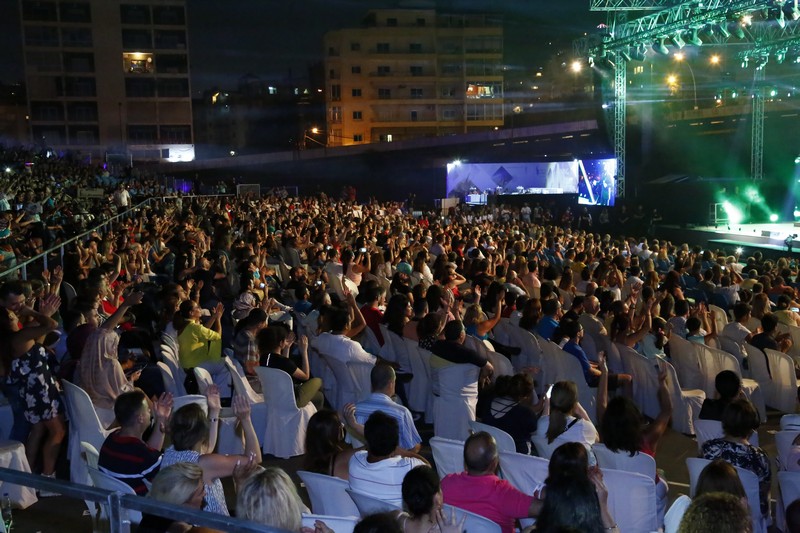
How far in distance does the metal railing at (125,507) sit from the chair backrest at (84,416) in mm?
2464

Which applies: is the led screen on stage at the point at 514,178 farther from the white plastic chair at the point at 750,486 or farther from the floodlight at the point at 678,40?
the white plastic chair at the point at 750,486

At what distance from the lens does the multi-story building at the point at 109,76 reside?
171ft

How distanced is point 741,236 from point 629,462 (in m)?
18.3

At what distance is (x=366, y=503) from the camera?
3541mm

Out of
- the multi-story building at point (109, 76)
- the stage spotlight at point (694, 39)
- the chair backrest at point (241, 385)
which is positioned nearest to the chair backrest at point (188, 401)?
the chair backrest at point (241, 385)

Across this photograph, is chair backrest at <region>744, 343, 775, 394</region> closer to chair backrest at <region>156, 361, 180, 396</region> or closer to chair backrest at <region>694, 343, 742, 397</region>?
chair backrest at <region>694, 343, 742, 397</region>

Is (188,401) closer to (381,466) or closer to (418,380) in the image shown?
(381,466)

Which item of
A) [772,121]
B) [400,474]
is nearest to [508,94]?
[772,121]

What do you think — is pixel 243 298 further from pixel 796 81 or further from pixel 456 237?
pixel 796 81

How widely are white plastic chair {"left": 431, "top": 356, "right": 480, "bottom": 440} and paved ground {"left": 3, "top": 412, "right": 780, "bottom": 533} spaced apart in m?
0.31

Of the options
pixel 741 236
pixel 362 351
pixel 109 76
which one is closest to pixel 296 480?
pixel 362 351

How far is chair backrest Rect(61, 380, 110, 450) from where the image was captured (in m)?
5.03

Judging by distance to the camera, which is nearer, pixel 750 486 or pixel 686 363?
pixel 750 486

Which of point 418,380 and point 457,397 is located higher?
point 457,397
